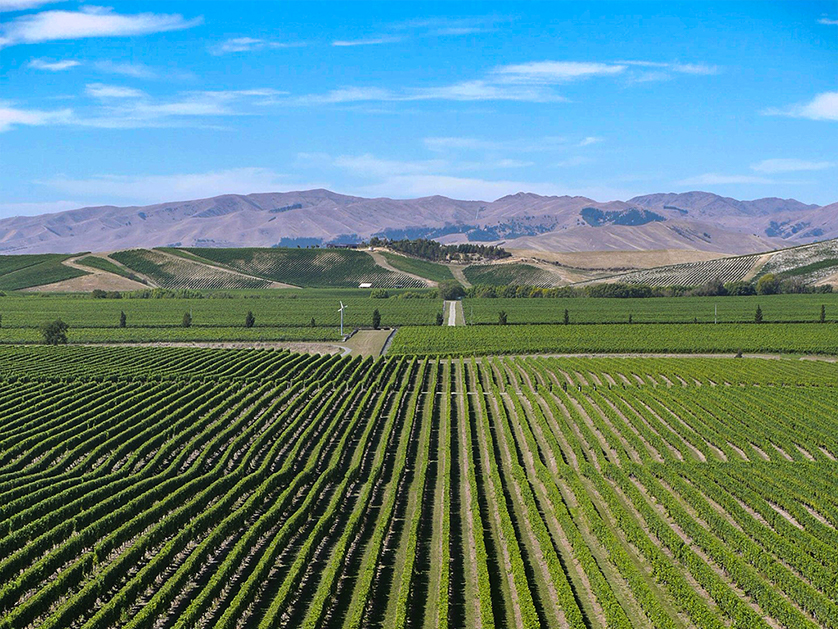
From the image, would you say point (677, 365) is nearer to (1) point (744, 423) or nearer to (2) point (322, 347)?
(1) point (744, 423)

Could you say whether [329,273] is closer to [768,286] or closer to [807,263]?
[768,286]

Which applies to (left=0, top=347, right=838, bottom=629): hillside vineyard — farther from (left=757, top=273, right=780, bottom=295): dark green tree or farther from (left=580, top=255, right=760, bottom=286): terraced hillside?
(left=580, top=255, right=760, bottom=286): terraced hillside

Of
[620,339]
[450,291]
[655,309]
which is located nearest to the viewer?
[620,339]

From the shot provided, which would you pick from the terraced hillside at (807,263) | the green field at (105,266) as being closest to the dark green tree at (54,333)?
the green field at (105,266)

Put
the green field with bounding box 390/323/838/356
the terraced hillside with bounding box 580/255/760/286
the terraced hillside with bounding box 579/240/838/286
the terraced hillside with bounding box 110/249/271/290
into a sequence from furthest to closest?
the terraced hillside with bounding box 110/249/271/290 < the terraced hillside with bounding box 580/255/760/286 < the terraced hillside with bounding box 579/240/838/286 < the green field with bounding box 390/323/838/356

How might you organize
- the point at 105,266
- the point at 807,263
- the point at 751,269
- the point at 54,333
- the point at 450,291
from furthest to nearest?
the point at 105,266 < the point at 751,269 < the point at 807,263 < the point at 450,291 < the point at 54,333

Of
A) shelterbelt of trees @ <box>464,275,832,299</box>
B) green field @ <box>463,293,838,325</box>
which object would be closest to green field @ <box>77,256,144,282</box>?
green field @ <box>463,293,838,325</box>

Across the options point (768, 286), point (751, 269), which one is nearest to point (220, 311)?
point (768, 286)
